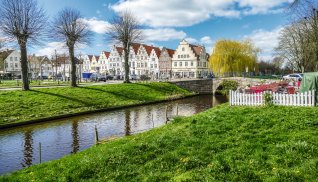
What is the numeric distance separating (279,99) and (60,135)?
1688 cm

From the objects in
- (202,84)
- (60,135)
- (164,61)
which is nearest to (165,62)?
(164,61)

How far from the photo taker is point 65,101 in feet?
124

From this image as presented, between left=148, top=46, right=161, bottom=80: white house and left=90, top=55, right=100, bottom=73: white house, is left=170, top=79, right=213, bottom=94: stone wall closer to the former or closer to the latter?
left=148, top=46, right=161, bottom=80: white house

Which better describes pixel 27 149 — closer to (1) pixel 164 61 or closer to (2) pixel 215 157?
(2) pixel 215 157

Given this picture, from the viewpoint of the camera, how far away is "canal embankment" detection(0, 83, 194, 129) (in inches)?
1191

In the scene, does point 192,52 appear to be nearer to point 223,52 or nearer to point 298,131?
point 223,52

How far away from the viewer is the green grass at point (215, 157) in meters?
8.96

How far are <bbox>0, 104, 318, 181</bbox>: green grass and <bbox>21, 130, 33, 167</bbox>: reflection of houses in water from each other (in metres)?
4.10

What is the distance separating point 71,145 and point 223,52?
71.0 metres

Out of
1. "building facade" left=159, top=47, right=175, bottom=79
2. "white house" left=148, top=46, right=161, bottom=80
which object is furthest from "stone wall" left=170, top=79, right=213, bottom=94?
"white house" left=148, top=46, right=161, bottom=80

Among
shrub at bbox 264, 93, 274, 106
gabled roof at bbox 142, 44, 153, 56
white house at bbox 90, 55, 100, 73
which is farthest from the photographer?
white house at bbox 90, 55, 100, 73

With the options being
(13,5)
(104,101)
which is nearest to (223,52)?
(104,101)

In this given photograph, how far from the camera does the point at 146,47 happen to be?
115 meters

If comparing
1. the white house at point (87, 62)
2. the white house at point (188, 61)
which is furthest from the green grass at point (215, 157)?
the white house at point (87, 62)
